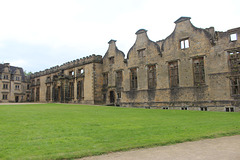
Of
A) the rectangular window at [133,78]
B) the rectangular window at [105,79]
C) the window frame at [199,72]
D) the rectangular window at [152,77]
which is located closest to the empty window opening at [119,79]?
the rectangular window at [133,78]

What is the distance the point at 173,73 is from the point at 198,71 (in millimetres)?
3095

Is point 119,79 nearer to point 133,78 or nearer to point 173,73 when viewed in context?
point 133,78

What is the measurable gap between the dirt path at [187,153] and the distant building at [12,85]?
2209 inches

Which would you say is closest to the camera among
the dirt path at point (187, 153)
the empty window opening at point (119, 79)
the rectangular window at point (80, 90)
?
the dirt path at point (187, 153)

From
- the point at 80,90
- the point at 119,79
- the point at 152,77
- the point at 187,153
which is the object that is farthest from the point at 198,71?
the point at 80,90

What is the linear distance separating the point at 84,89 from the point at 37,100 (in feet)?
70.7

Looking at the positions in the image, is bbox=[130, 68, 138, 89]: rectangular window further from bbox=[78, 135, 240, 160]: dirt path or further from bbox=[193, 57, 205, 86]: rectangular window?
bbox=[78, 135, 240, 160]: dirt path

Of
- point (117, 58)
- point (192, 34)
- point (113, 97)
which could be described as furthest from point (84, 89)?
point (192, 34)

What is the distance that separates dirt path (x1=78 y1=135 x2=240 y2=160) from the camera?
480 centimetres

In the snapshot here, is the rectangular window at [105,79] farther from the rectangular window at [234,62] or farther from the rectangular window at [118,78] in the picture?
the rectangular window at [234,62]

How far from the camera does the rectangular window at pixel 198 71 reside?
22322 millimetres

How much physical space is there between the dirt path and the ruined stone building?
1616cm

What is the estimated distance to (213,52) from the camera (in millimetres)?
21594

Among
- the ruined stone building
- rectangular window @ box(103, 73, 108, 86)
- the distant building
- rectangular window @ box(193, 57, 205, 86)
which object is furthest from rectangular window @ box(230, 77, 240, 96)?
the distant building
